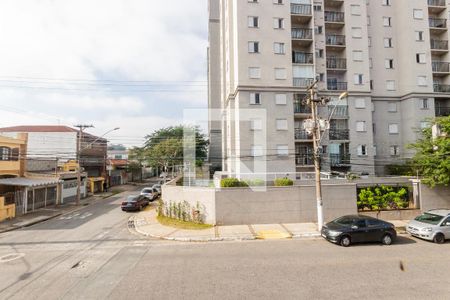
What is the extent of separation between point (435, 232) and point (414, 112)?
2230 centimetres

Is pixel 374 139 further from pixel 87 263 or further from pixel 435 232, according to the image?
pixel 87 263

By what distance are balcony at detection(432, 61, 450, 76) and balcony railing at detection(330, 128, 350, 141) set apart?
542 inches

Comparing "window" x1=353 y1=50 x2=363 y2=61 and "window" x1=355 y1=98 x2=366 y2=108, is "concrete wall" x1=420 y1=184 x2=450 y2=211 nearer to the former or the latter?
"window" x1=355 y1=98 x2=366 y2=108

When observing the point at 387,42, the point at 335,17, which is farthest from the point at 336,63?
the point at 387,42

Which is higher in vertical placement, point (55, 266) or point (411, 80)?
point (411, 80)

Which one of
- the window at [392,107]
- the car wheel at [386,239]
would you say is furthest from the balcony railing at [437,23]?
the car wheel at [386,239]

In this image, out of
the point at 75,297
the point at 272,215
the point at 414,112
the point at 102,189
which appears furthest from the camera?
the point at 102,189

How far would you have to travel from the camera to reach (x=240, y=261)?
1187 cm

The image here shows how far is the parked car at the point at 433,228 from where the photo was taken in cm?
1498

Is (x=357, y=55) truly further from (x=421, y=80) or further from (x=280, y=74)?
(x=280, y=74)

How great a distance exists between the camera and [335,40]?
32469 millimetres

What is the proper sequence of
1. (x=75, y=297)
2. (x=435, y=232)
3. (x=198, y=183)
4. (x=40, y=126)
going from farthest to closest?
(x=40, y=126), (x=198, y=183), (x=435, y=232), (x=75, y=297)

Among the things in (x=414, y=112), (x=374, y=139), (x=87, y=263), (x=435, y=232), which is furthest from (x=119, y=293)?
(x=414, y=112)

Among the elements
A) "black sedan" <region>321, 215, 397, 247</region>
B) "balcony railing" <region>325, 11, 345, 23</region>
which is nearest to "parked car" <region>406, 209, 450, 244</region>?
"black sedan" <region>321, 215, 397, 247</region>
